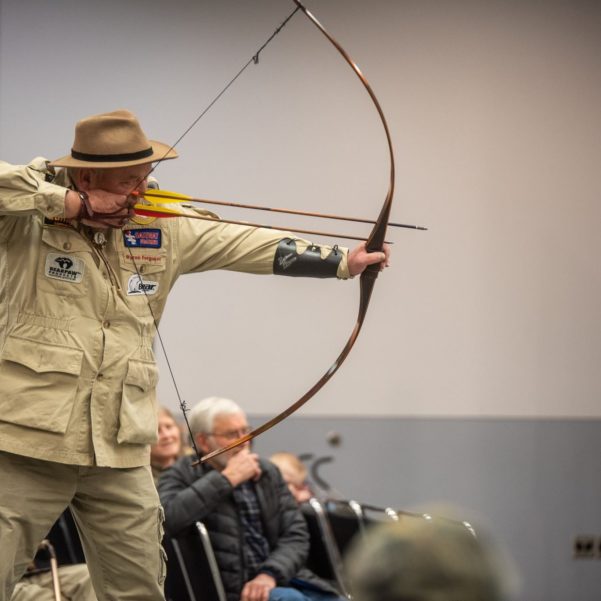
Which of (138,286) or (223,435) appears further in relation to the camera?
(223,435)

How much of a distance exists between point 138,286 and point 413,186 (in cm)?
283

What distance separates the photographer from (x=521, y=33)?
494cm

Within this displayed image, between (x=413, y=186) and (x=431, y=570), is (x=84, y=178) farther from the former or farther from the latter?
(x=413, y=186)

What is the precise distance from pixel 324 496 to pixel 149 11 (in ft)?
7.53

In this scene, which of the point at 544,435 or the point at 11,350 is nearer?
the point at 11,350

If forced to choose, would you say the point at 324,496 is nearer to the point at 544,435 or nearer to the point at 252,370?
the point at 252,370

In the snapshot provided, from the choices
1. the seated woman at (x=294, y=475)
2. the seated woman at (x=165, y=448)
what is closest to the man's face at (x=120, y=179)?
the seated woman at (x=165, y=448)

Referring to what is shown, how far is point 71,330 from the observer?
2135 millimetres

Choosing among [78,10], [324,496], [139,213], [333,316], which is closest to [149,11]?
[78,10]

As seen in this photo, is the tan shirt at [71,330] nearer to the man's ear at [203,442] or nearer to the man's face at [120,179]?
the man's face at [120,179]

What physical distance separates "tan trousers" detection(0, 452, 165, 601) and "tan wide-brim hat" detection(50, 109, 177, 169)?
626mm

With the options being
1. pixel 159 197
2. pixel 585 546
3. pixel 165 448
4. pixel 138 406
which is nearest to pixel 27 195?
pixel 159 197

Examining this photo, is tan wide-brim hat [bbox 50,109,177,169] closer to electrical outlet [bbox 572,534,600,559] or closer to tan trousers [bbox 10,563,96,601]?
tan trousers [bbox 10,563,96,601]

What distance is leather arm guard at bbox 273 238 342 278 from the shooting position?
233cm
